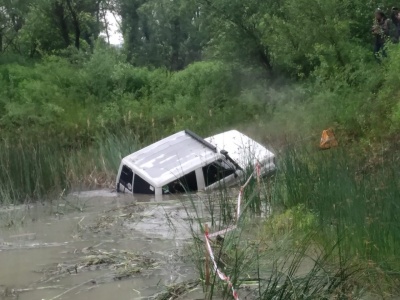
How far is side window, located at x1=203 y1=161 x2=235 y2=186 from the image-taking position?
498 inches

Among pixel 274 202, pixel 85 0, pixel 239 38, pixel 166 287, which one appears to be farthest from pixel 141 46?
pixel 166 287

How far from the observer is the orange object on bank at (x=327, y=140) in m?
15.6

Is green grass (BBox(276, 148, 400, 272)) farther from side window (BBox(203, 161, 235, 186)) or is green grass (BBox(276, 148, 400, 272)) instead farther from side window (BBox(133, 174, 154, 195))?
side window (BBox(133, 174, 154, 195))

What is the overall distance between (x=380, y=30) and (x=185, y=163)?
20.1 ft

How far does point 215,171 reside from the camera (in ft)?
44.2

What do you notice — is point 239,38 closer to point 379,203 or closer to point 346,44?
point 346,44

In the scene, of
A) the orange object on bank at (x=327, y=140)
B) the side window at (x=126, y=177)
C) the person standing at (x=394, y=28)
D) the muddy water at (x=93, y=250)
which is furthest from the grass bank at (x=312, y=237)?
the person standing at (x=394, y=28)

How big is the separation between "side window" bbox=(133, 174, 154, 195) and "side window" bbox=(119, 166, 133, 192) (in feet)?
0.84

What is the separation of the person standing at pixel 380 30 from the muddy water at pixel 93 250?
700 cm

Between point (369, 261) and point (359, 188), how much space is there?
72.1 inches

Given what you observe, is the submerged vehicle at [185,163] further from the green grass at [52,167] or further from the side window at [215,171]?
the green grass at [52,167]

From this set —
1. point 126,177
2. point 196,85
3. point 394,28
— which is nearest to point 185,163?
point 126,177

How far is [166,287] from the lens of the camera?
668cm

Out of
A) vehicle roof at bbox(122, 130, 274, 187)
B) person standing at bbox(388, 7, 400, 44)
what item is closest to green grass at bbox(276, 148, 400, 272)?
vehicle roof at bbox(122, 130, 274, 187)
